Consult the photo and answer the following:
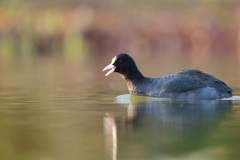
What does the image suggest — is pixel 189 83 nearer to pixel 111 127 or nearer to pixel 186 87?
pixel 186 87

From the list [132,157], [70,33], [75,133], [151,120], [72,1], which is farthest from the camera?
[72,1]

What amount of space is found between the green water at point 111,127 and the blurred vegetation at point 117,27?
24.2 meters

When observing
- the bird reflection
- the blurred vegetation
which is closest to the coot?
the bird reflection

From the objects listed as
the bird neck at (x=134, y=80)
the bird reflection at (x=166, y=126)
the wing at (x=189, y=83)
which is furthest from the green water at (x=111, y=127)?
the wing at (x=189, y=83)

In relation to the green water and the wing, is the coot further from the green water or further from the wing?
the green water

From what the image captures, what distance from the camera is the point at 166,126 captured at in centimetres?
744

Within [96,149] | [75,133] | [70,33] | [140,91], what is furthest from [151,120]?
Result: [70,33]

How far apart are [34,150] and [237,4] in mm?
36473

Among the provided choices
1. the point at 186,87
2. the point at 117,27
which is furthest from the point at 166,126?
the point at 117,27

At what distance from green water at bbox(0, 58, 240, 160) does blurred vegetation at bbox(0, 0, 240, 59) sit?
24.2m

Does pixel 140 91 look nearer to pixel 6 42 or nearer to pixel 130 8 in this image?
pixel 6 42

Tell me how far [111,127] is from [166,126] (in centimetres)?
81

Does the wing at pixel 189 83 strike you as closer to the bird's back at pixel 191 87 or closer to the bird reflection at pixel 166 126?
the bird's back at pixel 191 87

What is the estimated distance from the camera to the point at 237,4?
4034cm
